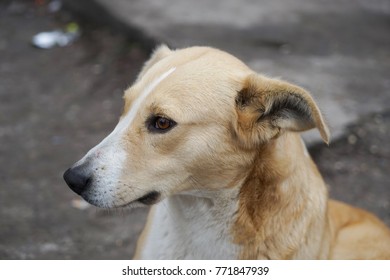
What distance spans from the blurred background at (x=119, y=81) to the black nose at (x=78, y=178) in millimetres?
1728

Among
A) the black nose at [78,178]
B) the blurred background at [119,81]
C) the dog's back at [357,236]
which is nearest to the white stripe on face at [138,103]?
the black nose at [78,178]

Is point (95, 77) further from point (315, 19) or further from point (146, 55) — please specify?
point (315, 19)

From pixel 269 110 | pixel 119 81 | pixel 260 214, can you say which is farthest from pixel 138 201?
pixel 119 81

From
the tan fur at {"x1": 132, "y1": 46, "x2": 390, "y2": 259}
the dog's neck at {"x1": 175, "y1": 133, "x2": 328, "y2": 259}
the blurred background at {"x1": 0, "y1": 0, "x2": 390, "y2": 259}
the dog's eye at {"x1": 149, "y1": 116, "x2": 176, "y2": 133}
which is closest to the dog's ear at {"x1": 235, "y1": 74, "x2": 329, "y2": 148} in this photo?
the tan fur at {"x1": 132, "y1": 46, "x2": 390, "y2": 259}

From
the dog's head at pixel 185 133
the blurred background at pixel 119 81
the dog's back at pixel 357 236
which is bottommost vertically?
the blurred background at pixel 119 81

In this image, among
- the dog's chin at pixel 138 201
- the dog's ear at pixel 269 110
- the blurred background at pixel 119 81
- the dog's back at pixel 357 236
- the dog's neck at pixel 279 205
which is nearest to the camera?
the dog's ear at pixel 269 110

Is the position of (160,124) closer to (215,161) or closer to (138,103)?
(138,103)

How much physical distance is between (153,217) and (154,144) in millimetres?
687

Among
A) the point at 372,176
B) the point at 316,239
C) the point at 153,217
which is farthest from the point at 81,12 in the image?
the point at 316,239

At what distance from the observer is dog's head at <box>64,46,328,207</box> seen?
2.68 metres

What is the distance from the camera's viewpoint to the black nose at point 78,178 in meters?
2.67

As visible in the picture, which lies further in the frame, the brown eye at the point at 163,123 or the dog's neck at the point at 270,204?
the dog's neck at the point at 270,204

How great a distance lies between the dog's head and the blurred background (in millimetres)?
1763

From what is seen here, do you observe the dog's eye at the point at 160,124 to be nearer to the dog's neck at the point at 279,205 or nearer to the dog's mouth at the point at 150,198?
the dog's mouth at the point at 150,198
